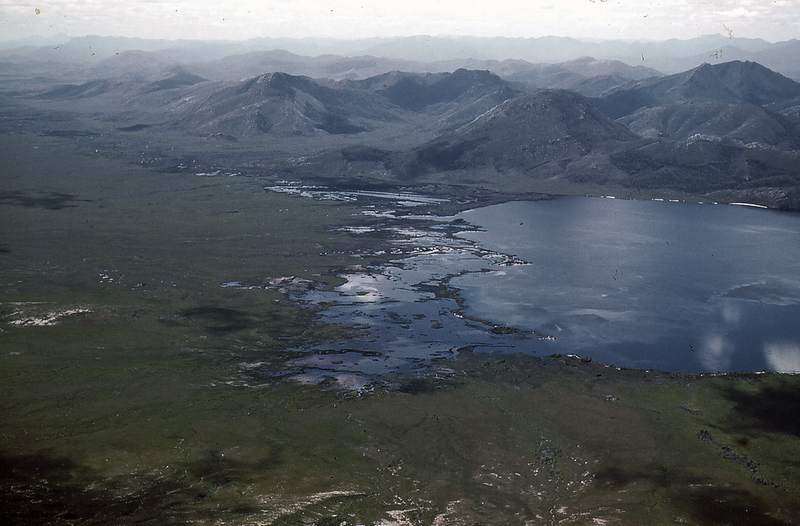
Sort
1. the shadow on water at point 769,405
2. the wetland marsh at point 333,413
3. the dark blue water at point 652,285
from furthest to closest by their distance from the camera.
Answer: the dark blue water at point 652,285, the shadow on water at point 769,405, the wetland marsh at point 333,413

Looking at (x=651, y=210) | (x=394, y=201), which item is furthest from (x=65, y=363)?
(x=651, y=210)

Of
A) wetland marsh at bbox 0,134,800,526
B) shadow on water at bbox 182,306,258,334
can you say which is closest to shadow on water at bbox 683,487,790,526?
wetland marsh at bbox 0,134,800,526

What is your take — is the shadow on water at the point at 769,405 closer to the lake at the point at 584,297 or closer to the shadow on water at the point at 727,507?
the lake at the point at 584,297

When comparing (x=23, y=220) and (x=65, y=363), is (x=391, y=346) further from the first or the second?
(x=23, y=220)

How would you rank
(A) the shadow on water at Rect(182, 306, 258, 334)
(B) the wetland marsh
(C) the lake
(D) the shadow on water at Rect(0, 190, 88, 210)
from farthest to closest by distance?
(D) the shadow on water at Rect(0, 190, 88, 210) → (A) the shadow on water at Rect(182, 306, 258, 334) → (C) the lake → (B) the wetland marsh

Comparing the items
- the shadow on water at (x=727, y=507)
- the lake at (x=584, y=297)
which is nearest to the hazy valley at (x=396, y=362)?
the shadow on water at (x=727, y=507)

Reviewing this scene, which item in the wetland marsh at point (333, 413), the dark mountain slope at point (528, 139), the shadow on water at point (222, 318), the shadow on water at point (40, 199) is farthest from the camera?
the dark mountain slope at point (528, 139)

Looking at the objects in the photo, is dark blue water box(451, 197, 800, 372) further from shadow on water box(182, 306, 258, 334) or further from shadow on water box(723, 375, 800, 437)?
shadow on water box(182, 306, 258, 334)
